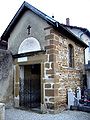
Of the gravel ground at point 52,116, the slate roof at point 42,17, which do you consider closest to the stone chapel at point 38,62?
the slate roof at point 42,17

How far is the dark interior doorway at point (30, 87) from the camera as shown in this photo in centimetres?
1286

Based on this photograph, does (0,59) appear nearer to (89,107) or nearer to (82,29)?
(89,107)

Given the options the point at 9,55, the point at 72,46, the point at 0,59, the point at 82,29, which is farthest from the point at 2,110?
the point at 82,29

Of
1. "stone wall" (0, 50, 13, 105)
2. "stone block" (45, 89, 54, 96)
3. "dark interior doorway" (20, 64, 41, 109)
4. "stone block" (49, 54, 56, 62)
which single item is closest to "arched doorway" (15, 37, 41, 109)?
"dark interior doorway" (20, 64, 41, 109)

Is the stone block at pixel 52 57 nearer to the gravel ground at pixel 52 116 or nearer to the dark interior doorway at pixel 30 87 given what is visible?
the dark interior doorway at pixel 30 87

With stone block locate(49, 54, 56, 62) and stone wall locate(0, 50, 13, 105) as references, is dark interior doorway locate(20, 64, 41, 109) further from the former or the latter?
stone block locate(49, 54, 56, 62)

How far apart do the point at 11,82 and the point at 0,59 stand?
5.76 feet

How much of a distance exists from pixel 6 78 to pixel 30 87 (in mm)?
1887

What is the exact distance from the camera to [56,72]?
11.1 m

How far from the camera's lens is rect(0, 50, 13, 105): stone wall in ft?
39.5

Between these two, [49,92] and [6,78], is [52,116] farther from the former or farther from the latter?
[6,78]

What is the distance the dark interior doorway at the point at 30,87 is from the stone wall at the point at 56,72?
225cm

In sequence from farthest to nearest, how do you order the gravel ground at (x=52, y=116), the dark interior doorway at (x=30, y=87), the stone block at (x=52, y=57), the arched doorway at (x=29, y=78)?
1. the dark interior doorway at (x=30, y=87)
2. the arched doorway at (x=29, y=78)
3. the stone block at (x=52, y=57)
4. the gravel ground at (x=52, y=116)

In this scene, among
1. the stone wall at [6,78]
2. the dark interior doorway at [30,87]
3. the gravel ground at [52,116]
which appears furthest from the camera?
the dark interior doorway at [30,87]
